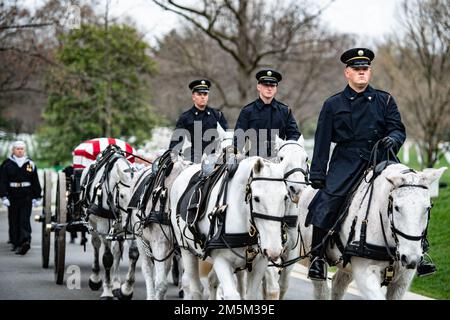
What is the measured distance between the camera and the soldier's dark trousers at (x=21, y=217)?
18.5 metres

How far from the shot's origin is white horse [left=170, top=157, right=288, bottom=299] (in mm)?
7777

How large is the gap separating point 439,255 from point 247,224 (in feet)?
23.8

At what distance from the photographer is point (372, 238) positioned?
25.2 feet

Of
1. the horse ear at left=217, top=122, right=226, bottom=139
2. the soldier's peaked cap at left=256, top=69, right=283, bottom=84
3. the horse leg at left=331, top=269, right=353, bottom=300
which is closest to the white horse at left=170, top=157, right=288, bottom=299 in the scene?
the horse leg at left=331, top=269, right=353, bottom=300

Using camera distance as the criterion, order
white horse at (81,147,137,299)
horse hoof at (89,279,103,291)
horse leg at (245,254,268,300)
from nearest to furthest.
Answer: horse leg at (245,254,268,300) → white horse at (81,147,137,299) → horse hoof at (89,279,103,291)

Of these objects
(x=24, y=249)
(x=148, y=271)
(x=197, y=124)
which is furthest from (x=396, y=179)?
(x=24, y=249)

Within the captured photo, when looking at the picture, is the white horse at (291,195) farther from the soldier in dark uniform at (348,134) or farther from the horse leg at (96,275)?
the horse leg at (96,275)

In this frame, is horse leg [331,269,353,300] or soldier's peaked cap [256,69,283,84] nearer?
horse leg [331,269,353,300]

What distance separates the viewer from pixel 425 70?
2306 cm

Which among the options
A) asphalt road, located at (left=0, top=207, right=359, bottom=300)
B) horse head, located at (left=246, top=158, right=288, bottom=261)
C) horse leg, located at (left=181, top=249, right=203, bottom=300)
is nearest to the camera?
horse head, located at (left=246, top=158, right=288, bottom=261)

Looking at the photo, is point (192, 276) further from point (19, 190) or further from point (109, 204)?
point (19, 190)

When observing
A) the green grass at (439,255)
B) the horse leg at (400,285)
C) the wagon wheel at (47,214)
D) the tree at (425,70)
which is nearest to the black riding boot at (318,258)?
the horse leg at (400,285)

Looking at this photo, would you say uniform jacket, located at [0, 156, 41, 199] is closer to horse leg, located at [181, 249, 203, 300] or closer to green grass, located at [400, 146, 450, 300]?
green grass, located at [400, 146, 450, 300]

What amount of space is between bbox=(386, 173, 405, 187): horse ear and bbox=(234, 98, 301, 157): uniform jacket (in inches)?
112
